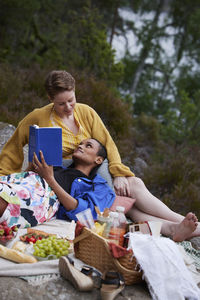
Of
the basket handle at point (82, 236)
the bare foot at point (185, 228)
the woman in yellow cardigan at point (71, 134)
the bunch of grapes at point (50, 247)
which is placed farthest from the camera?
the woman in yellow cardigan at point (71, 134)

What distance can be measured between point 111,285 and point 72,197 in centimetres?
125

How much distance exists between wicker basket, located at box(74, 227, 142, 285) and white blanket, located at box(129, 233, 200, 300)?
71mm

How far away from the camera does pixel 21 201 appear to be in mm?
3125

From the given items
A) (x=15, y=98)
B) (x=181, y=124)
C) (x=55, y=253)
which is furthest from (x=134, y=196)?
(x=181, y=124)

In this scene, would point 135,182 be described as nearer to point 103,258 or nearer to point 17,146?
point 17,146

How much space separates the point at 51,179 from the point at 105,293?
4.38ft

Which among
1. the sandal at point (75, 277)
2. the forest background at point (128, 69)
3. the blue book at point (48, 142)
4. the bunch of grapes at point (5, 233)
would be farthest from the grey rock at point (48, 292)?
the forest background at point (128, 69)

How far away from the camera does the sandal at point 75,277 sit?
7.45ft

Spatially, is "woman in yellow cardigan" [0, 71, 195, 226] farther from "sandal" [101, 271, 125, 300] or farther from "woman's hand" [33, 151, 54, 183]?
"sandal" [101, 271, 125, 300]

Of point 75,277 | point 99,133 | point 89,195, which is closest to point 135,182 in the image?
point 89,195

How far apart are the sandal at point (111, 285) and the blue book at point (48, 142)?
1.27 m

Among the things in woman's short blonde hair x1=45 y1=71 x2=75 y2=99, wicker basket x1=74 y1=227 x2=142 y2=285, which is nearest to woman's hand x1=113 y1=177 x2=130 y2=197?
woman's short blonde hair x1=45 y1=71 x2=75 y2=99

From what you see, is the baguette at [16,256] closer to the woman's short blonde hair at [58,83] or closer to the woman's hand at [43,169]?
the woman's hand at [43,169]

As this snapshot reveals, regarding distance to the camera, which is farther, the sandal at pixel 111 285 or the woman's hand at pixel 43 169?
the woman's hand at pixel 43 169
